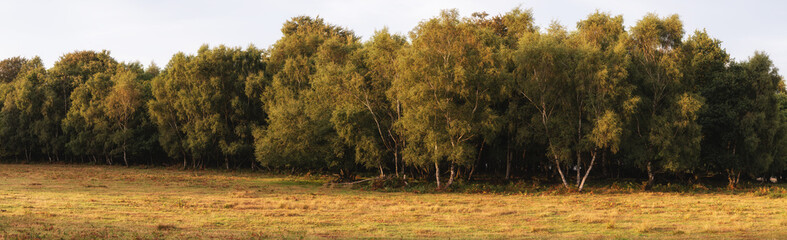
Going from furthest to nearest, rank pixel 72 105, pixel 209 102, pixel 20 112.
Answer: pixel 20 112 → pixel 72 105 → pixel 209 102

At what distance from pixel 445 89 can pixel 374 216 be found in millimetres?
16935

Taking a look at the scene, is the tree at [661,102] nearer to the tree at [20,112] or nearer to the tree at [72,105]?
the tree at [72,105]

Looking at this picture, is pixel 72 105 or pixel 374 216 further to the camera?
pixel 72 105

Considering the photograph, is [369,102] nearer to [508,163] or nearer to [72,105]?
[508,163]

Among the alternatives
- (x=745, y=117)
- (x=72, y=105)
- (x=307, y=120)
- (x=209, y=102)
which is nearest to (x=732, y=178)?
(x=745, y=117)

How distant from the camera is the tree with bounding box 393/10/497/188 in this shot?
38750mm

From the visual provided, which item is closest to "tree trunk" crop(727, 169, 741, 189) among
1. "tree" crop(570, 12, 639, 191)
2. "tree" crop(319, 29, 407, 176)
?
"tree" crop(570, 12, 639, 191)

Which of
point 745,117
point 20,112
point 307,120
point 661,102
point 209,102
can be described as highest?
point 20,112

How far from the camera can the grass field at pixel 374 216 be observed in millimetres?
18609

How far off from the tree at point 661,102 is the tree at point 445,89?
12251mm

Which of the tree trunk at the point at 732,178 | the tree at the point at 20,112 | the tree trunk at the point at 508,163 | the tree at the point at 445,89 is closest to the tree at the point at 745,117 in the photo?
the tree trunk at the point at 732,178

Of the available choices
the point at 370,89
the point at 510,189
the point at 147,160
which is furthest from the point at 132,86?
the point at 510,189

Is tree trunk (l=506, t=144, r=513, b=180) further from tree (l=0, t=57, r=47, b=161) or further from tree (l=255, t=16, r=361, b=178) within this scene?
tree (l=0, t=57, r=47, b=161)

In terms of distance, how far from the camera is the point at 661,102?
4256 cm
